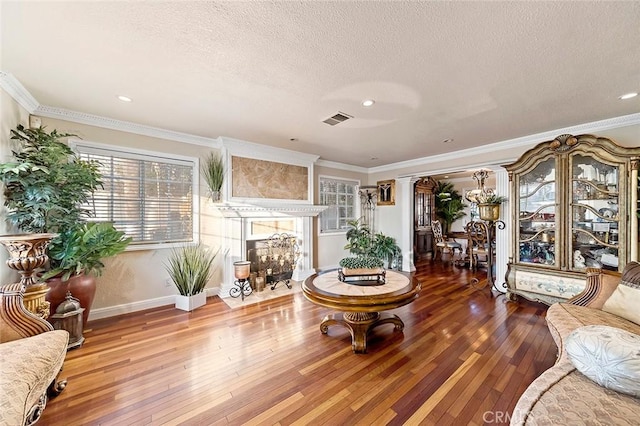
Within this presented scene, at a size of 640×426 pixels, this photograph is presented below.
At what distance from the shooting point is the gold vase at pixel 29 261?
1.86m

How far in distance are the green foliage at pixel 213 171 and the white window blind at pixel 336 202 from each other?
7.00ft

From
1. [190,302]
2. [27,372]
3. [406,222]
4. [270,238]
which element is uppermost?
[406,222]

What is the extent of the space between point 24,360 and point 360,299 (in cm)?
213

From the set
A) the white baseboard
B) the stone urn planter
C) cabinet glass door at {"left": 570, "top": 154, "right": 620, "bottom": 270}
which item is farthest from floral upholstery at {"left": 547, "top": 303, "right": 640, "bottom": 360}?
the white baseboard

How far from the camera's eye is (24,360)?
134 centimetres

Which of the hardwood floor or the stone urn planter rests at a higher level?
the stone urn planter

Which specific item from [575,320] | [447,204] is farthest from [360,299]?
[447,204]

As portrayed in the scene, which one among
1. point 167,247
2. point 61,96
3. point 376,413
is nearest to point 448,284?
point 376,413

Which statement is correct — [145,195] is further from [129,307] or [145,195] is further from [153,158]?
[129,307]

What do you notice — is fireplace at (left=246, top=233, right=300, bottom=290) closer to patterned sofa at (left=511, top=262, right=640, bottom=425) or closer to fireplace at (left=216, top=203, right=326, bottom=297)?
fireplace at (left=216, top=203, right=326, bottom=297)

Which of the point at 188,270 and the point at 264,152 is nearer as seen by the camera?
the point at 188,270

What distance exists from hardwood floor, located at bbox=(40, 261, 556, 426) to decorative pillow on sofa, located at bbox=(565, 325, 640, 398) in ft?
2.08

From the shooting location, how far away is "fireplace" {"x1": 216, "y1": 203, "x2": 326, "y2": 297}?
3846 mm

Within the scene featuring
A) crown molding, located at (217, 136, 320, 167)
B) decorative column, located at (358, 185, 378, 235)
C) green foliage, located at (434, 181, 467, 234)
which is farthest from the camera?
green foliage, located at (434, 181, 467, 234)
